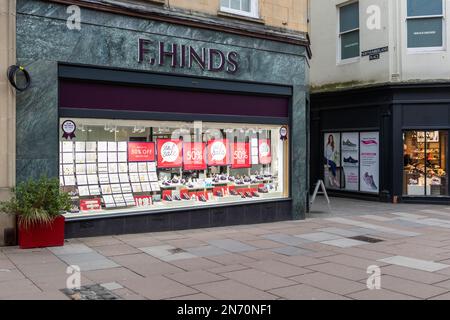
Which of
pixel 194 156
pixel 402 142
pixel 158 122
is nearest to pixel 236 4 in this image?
pixel 158 122

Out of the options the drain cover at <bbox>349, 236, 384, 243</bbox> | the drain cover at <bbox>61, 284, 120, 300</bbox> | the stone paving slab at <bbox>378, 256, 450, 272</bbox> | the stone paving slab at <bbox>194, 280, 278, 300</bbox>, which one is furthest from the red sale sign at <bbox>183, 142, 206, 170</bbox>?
the drain cover at <bbox>61, 284, 120, 300</bbox>

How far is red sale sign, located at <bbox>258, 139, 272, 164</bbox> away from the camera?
492 inches

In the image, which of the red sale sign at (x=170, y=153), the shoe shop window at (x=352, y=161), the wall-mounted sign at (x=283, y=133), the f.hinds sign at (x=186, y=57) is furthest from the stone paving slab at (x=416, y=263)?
the shoe shop window at (x=352, y=161)

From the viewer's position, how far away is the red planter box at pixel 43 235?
322 inches

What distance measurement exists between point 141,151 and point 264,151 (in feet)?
11.4

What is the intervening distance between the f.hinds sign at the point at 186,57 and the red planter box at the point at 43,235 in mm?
3725

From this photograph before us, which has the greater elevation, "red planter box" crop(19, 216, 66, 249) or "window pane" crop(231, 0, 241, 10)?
"window pane" crop(231, 0, 241, 10)

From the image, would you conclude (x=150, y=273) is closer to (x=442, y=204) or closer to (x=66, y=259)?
(x=66, y=259)

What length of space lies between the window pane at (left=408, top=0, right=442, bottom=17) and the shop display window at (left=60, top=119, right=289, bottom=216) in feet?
25.5

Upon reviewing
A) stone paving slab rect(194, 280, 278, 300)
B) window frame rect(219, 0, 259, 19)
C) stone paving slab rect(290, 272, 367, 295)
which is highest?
window frame rect(219, 0, 259, 19)

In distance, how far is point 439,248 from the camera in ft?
29.9

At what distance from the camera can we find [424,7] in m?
16.7

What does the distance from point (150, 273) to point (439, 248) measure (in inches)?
216

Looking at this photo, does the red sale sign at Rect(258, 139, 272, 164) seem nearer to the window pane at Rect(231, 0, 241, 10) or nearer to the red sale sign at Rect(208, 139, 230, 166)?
the red sale sign at Rect(208, 139, 230, 166)
